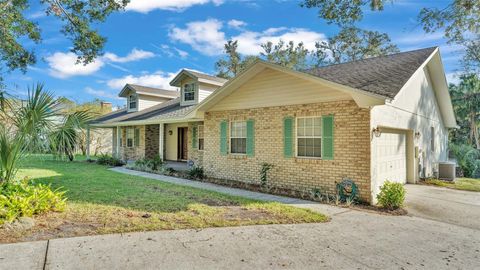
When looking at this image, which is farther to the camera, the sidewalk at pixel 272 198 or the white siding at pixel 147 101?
the white siding at pixel 147 101

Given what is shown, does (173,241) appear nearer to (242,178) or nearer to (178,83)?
(242,178)

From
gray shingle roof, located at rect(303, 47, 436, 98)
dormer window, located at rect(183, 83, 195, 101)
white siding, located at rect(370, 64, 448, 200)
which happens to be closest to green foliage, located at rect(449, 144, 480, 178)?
A: white siding, located at rect(370, 64, 448, 200)

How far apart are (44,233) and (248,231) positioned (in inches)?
137

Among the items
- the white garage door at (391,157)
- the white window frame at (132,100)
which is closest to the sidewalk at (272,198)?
the white garage door at (391,157)

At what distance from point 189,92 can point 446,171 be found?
1363cm

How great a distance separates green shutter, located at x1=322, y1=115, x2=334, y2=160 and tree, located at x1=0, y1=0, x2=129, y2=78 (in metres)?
7.58

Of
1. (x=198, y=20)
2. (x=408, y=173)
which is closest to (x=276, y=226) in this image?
(x=408, y=173)

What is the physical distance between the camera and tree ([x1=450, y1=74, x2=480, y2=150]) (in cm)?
2314

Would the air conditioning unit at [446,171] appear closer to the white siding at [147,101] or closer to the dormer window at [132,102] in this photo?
the white siding at [147,101]

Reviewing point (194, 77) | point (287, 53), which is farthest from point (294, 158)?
point (287, 53)

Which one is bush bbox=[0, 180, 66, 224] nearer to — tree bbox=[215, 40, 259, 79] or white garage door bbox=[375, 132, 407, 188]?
white garage door bbox=[375, 132, 407, 188]

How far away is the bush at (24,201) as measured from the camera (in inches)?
195

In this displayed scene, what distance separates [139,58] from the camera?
77.9ft

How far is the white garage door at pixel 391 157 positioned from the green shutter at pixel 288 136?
8.36ft
